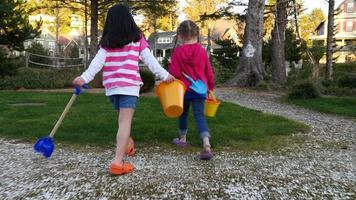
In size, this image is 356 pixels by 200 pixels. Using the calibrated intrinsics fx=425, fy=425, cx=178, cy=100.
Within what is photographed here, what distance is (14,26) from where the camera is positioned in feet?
49.0

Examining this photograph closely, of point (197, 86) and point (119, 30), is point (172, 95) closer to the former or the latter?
point (197, 86)

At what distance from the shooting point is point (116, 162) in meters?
3.94

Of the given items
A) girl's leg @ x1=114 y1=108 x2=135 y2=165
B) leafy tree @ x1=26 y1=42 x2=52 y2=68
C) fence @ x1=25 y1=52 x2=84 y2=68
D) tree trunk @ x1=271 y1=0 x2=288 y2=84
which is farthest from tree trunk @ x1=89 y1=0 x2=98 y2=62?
girl's leg @ x1=114 y1=108 x2=135 y2=165

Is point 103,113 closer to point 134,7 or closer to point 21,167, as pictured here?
point 21,167

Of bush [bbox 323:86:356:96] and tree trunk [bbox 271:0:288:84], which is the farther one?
tree trunk [bbox 271:0:288:84]

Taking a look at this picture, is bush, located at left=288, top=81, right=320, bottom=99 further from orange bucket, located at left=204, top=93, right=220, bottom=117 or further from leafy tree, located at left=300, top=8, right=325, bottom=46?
leafy tree, located at left=300, top=8, right=325, bottom=46

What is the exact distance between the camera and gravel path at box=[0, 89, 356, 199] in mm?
3504

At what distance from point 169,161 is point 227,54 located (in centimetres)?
2292

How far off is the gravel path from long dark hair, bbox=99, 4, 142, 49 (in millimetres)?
1226

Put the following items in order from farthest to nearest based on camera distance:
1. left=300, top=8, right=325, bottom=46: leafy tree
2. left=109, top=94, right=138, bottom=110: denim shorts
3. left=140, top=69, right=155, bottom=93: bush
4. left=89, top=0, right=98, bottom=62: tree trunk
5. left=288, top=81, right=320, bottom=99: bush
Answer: left=300, top=8, right=325, bottom=46: leafy tree → left=89, top=0, right=98, bottom=62: tree trunk → left=140, top=69, right=155, bottom=93: bush → left=288, top=81, right=320, bottom=99: bush → left=109, top=94, right=138, bottom=110: denim shorts

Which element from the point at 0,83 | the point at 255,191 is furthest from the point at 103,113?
the point at 0,83

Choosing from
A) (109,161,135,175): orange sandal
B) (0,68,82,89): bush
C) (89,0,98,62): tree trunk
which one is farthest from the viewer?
(89,0,98,62): tree trunk

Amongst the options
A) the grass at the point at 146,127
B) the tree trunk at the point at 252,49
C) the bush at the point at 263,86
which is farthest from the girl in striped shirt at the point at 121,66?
the tree trunk at the point at 252,49

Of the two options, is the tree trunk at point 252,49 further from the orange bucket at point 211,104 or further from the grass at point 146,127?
the orange bucket at point 211,104
